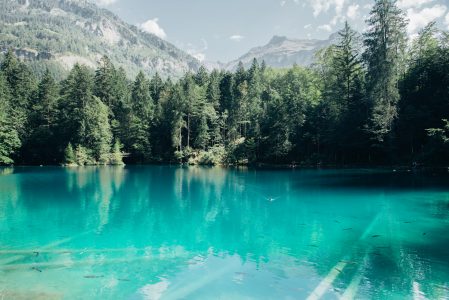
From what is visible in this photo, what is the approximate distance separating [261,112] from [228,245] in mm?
60772

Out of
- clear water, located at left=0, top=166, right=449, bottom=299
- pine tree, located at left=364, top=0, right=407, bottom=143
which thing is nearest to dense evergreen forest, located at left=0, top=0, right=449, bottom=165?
pine tree, located at left=364, top=0, right=407, bottom=143

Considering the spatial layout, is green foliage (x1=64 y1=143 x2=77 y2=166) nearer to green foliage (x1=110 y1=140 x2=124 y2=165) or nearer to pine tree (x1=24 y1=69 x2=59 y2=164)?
pine tree (x1=24 y1=69 x2=59 y2=164)

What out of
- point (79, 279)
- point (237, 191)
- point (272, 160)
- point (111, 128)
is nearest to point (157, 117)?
point (111, 128)

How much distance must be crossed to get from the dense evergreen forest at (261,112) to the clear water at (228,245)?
2245 cm

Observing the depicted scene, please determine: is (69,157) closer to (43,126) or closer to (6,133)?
(43,126)

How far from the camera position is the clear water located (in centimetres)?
1263

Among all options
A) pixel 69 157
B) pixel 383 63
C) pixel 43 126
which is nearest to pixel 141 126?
pixel 69 157

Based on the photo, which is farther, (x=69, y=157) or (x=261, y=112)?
(x=69, y=157)

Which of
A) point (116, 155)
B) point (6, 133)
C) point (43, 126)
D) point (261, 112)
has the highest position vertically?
point (261, 112)

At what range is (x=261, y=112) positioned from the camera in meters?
77.3

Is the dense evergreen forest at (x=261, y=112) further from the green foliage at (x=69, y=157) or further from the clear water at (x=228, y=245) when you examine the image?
the clear water at (x=228, y=245)

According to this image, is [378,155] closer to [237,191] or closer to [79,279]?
[237,191]

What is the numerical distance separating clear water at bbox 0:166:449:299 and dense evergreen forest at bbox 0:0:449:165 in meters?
22.4

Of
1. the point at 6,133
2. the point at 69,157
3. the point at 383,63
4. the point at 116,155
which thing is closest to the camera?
the point at 383,63
